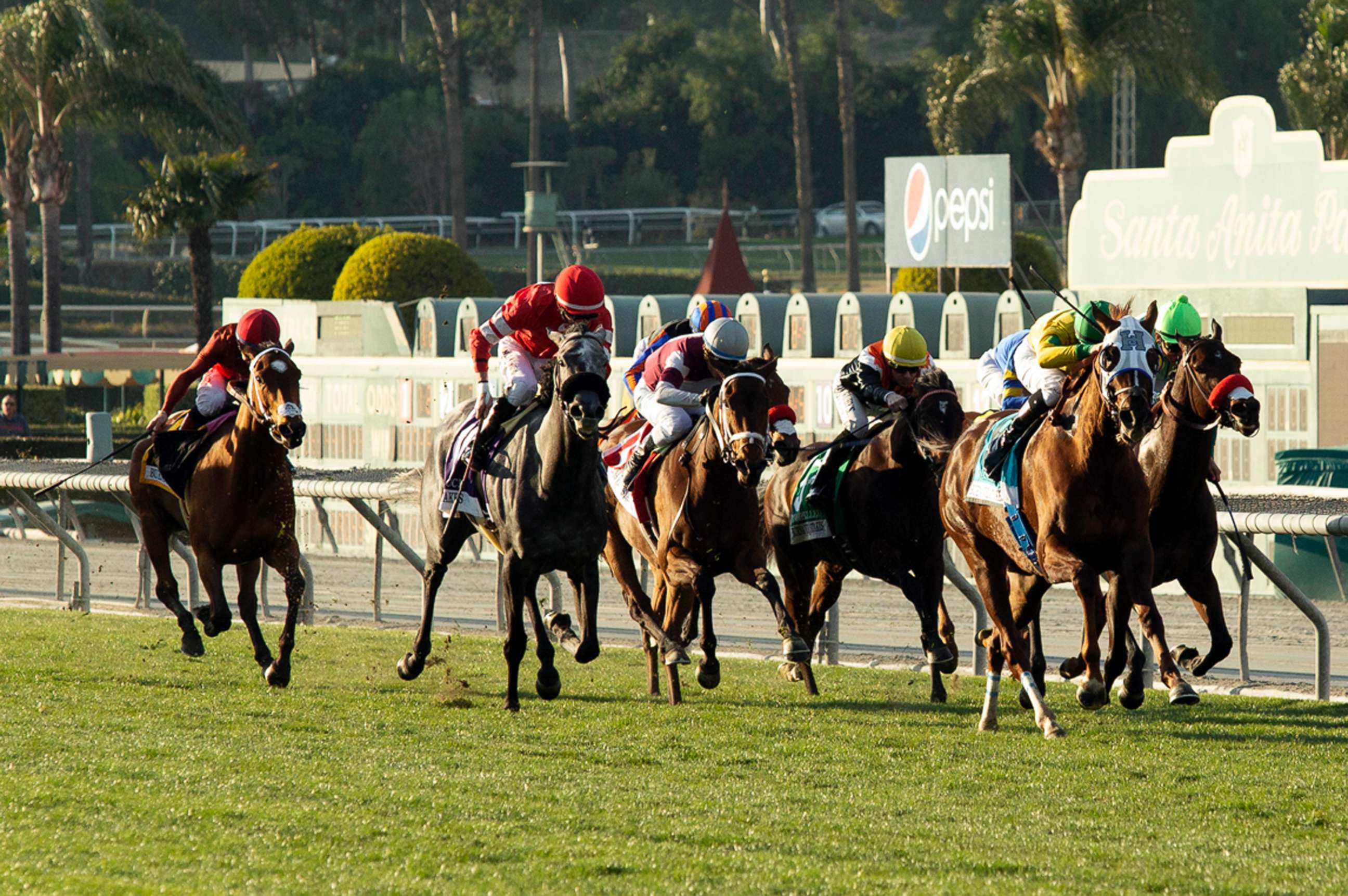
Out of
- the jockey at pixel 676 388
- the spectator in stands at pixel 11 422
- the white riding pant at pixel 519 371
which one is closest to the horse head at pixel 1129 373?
the jockey at pixel 676 388

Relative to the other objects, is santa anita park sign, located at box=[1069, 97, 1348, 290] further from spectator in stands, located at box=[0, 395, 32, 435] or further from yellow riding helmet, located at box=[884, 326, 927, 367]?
spectator in stands, located at box=[0, 395, 32, 435]

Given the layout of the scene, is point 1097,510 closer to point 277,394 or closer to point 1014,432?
point 1014,432

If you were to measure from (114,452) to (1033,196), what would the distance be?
4149 cm

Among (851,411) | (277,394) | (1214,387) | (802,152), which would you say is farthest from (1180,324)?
(802,152)

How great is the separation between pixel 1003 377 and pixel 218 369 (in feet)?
12.6

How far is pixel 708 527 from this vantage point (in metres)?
8.91

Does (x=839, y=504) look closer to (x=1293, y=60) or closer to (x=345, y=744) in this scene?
(x=345, y=744)

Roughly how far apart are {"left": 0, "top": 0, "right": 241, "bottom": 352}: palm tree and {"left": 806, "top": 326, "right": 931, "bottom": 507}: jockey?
23860mm

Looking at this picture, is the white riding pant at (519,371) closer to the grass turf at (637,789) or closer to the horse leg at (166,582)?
the grass turf at (637,789)

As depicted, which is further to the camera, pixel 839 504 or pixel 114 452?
pixel 114 452

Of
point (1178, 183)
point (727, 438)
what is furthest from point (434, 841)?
point (1178, 183)

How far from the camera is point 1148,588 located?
7.55 meters

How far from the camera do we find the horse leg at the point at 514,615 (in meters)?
8.55

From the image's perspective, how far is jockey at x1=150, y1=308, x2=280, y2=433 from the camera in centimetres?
946
